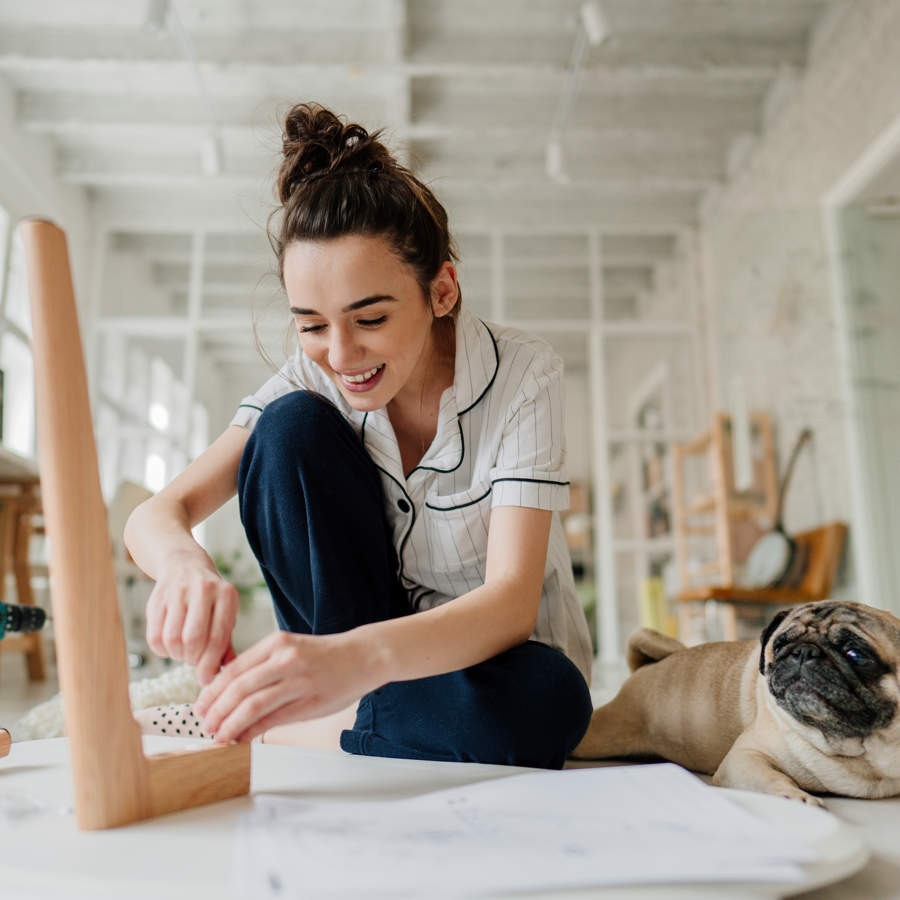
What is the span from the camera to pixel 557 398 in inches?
40.3

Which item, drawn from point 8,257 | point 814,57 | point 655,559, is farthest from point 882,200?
point 8,257

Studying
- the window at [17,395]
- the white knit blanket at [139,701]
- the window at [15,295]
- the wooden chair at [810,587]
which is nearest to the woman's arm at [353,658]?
the white knit blanket at [139,701]

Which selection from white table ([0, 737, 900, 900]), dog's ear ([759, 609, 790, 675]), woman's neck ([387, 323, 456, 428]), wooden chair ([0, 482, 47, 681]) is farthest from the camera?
wooden chair ([0, 482, 47, 681])

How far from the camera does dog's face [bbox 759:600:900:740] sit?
2.96ft

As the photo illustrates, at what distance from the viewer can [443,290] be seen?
1027mm

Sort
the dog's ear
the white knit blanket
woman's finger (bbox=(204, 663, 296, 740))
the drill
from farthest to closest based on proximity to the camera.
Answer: the white knit blanket → the dog's ear → the drill → woman's finger (bbox=(204, 663, 296, 740))

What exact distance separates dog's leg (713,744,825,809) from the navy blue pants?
16cm

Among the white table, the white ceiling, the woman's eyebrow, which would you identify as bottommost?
the white table

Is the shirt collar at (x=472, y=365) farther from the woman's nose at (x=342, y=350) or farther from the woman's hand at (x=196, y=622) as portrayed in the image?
the woman's hand at (x=196, y=622)

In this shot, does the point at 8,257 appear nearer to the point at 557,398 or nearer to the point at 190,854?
the point at 557,398

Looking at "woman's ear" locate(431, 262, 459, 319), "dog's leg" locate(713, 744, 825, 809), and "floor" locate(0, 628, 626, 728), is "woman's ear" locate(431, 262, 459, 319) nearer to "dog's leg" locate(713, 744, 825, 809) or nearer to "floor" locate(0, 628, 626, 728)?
"dog's leg" locate(713, 744, 825, 809)

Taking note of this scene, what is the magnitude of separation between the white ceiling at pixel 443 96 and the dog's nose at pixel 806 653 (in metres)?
2.54

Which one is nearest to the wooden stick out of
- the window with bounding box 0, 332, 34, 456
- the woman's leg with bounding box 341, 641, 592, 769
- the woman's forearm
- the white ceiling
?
the woman's forearm

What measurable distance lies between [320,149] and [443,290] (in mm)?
211
